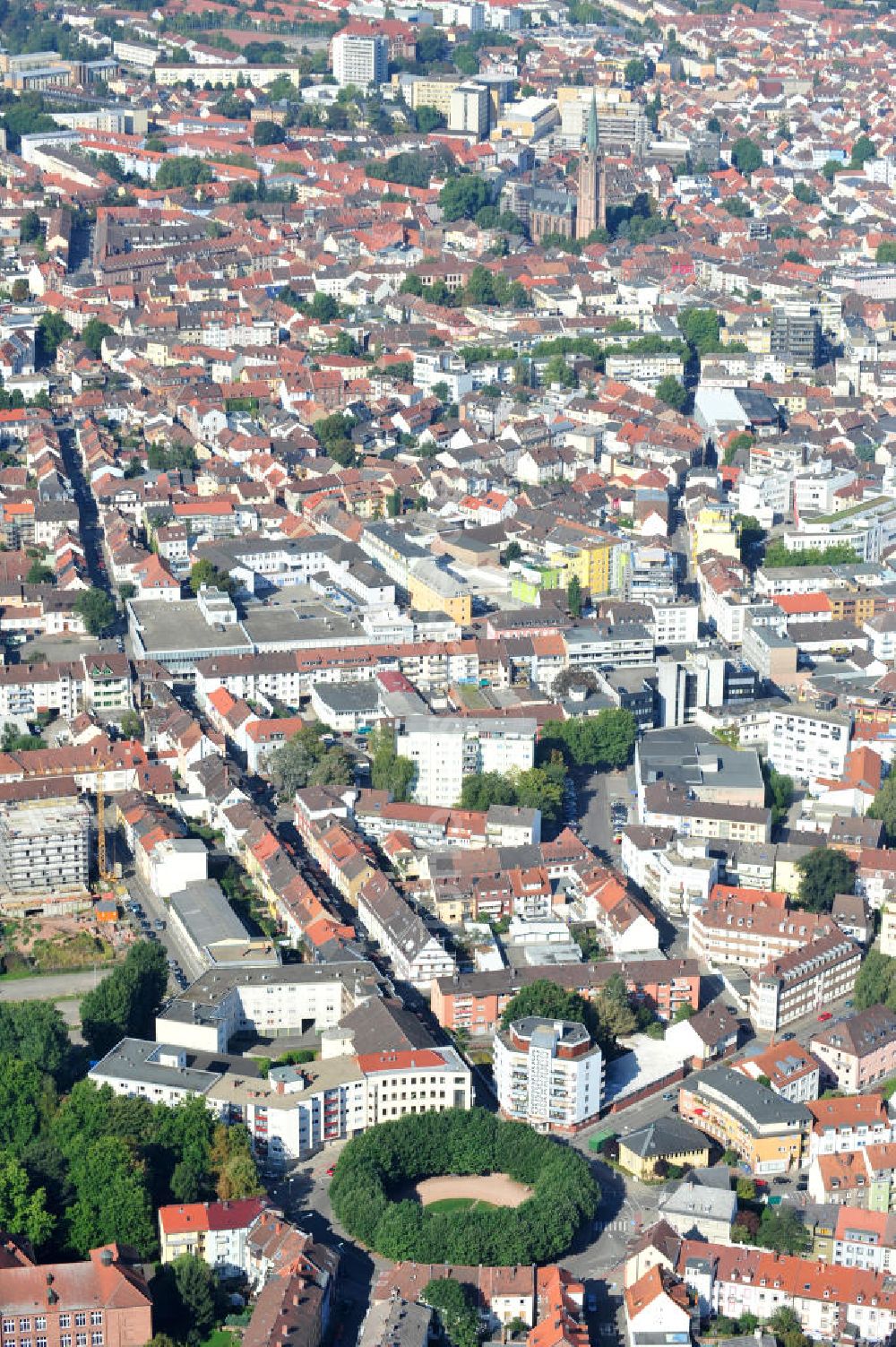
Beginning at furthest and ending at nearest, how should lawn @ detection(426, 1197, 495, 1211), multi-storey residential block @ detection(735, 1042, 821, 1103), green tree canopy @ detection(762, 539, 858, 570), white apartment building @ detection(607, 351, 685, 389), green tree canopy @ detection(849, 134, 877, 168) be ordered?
green tree canopy @ detection(849, 134, 877, 168) < white apartment building @ detection(607, 351, 685, 389) < green tree canopy @ detection(762, 539, 858, 570) < multi-storey residential block @ detection(735, 1042, 821, 1103) < lawn @ detection(426, 1197, 495, 1211)

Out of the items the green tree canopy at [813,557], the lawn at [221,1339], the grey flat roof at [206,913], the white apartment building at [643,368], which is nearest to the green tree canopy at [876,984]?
the grey flat roof at [206,913]

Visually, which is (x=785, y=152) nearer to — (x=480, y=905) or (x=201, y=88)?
(x=201, y=88)

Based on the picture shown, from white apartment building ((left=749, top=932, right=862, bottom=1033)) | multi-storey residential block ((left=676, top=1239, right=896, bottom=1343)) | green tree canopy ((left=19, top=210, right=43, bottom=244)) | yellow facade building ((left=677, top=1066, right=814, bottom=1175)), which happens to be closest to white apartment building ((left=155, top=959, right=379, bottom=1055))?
yellow facade building ((left=677, top=1066, right=814, bottom=1175))

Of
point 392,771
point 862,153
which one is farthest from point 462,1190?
point 862,153

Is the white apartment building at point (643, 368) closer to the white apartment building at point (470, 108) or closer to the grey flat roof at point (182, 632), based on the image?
the grey flat roof at point (182, 632)

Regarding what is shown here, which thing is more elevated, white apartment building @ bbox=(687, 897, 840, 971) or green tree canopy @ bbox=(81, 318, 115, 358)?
green tree canopy @ bbox=(81, 318, 115, 358)

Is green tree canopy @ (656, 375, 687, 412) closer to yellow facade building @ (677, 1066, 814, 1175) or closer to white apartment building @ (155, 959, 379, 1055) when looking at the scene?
white apartment building @ (155, 959, 379, 1055)
